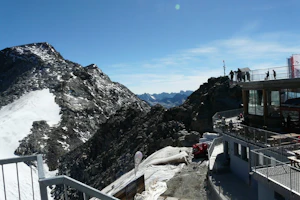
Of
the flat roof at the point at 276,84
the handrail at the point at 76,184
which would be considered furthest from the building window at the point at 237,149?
the handrail at the point at 76,184

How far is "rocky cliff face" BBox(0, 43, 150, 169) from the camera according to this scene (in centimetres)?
8175

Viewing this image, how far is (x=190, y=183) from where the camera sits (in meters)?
21.2

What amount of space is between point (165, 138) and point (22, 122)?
208 ft

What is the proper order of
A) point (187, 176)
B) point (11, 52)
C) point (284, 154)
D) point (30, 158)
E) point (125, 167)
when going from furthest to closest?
point (11, 52) → point (125, 167) → point (187, 176) → point (284, 154) → point (30, 158)

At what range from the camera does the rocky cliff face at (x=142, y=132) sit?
44.8 metres

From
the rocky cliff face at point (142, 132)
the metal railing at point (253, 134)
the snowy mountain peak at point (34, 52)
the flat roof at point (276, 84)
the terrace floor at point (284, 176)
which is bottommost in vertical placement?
the rocky cliff face at point (142, 132)

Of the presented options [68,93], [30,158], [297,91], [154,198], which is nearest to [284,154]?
[297,91]

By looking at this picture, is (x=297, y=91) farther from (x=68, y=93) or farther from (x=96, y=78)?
(x=96, y=78)

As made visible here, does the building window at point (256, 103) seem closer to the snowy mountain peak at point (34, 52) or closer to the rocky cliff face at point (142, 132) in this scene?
the rocky cliff face at point (142, 132)

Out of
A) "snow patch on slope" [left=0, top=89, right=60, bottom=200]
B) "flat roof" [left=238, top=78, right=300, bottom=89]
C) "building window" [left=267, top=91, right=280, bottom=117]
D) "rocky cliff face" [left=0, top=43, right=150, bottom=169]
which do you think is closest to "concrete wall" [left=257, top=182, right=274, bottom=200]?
"flat roof" [left=238, top=78, right=300, bottom=89]

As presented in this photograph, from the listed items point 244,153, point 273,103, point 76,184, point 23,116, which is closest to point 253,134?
point 244,153

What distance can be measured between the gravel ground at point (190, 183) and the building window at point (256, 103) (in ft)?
22.1

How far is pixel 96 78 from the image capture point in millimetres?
122438

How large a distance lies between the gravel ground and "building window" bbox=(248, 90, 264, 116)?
6744 millimetres
